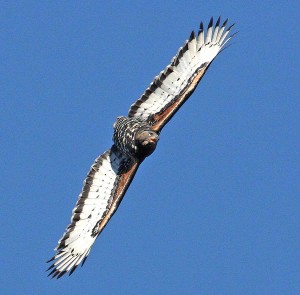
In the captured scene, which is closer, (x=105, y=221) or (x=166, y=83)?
(x=105, y=221)

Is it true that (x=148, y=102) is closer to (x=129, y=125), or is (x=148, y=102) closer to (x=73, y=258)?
(x=129, y=125)

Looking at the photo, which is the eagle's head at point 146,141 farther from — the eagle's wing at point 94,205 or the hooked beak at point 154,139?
the eagle's wing at point 94,205

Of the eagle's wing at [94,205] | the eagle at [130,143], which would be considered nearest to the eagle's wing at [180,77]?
the eagle at [130,143]

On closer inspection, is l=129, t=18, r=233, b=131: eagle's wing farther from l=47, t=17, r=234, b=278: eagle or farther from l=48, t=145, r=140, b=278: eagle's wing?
l=48, t=145, r=140, b=278: eagle's wing

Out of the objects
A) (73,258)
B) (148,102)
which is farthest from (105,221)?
(148,102)

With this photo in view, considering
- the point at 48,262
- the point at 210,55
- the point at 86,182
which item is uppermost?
the point at 210,55

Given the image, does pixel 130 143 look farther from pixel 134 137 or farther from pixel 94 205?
pixel 94 205

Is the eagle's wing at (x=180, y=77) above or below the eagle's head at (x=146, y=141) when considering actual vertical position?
above
